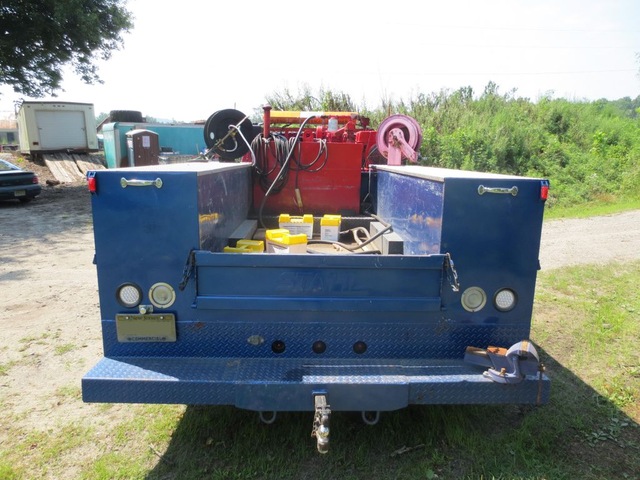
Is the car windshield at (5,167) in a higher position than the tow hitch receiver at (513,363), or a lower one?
higher

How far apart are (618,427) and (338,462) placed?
6.17ft

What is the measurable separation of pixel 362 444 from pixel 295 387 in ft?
2.52

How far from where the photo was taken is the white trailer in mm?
21141

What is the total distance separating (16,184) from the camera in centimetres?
1393

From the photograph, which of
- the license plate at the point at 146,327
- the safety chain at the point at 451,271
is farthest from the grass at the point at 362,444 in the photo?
the safety chain at the point at 451,271

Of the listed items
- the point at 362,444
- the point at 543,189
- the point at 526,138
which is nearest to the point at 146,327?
the point at 362,444

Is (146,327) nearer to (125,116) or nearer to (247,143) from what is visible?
(247,143)

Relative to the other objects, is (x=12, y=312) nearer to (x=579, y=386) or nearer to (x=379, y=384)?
(x=379, y=384)

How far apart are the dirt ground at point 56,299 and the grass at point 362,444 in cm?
15

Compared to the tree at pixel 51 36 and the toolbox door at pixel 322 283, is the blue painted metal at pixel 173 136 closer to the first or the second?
the tree at pixel 51 36

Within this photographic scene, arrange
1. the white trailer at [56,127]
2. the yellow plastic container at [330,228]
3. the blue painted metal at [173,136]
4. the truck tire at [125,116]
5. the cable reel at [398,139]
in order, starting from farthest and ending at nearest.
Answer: the truck tire at [125,116]
the white trailer at [56,127]
the blue painted metal at [173,136]
the cable reel at [398,139]
the yellow plastic container at [330,228]

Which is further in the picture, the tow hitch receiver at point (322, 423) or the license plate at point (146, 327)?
the license plate at point (146, 327)

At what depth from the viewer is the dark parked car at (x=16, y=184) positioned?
1371 cm

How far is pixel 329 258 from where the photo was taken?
266 centimetres
